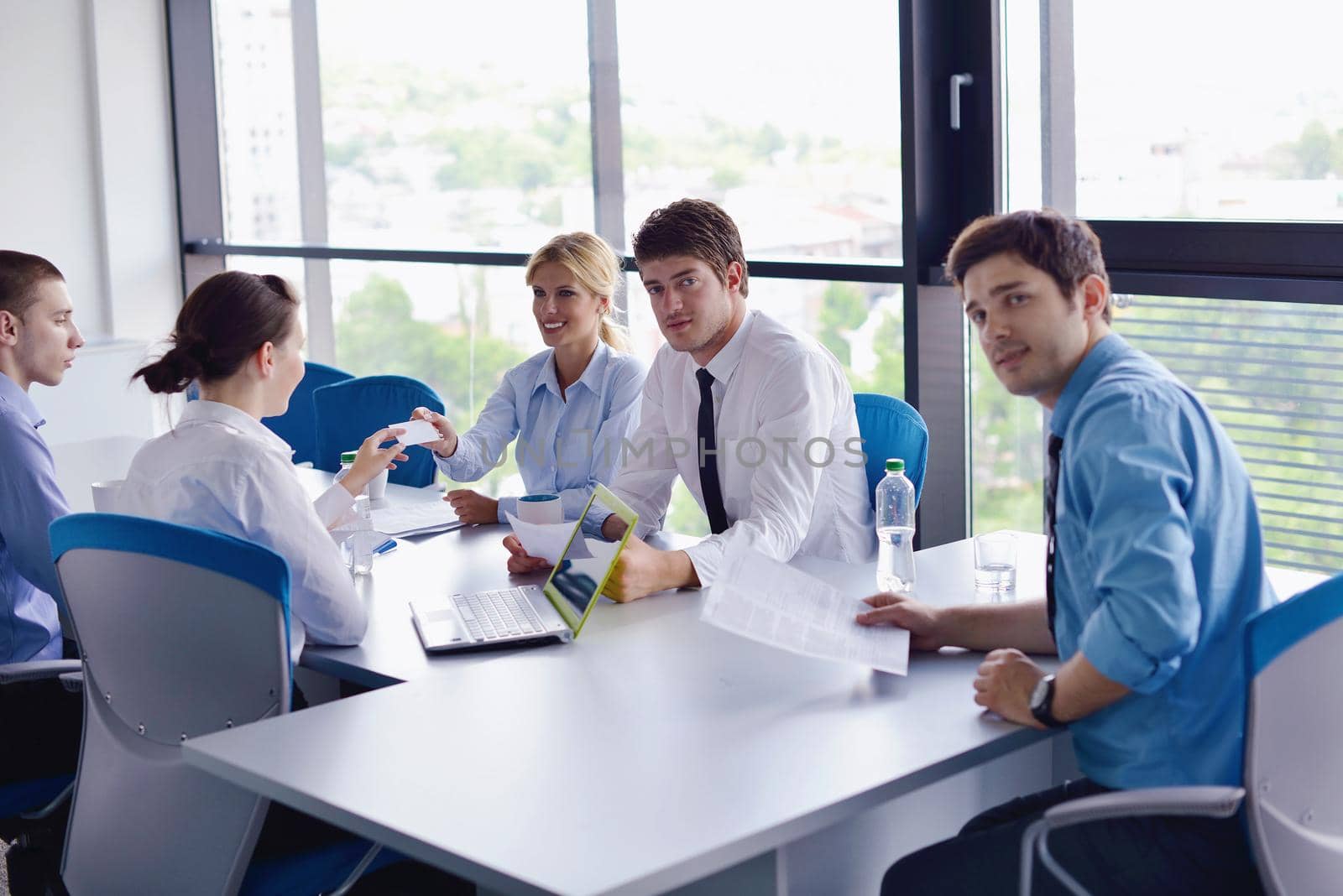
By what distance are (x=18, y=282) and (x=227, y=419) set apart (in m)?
0.90

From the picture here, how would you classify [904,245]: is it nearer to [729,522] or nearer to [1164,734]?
[729,522]

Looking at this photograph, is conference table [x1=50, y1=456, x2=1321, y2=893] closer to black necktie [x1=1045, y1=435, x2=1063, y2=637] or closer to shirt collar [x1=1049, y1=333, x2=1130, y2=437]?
black necktie [x1=1045, y1=435, x2=1063, y2=637]

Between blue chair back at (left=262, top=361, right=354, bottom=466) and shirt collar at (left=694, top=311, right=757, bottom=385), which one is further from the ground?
shirt collar at (left=694, top=311, right=757, bottom=385)

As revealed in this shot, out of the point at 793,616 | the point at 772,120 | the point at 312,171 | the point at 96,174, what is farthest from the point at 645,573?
the point at 96,174

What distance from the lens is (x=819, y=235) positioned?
4.00 meters

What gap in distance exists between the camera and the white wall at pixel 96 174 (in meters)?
5.73

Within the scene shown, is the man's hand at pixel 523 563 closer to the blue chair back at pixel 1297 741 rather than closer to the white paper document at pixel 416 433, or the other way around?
the white paper document at pixel 416 433

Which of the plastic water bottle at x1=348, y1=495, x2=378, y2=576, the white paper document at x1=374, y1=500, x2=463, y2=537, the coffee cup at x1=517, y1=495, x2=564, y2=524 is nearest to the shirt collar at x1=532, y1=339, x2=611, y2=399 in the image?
the white paper document at x1=374, y1=500, x2=463, y2=537

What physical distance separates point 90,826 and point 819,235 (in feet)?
8.67

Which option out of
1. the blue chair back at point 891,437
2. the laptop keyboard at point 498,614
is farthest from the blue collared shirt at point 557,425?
the laptop keyboard at point 498,614

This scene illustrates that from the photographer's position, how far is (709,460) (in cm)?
281

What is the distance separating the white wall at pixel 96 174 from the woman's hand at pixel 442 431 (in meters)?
2.89

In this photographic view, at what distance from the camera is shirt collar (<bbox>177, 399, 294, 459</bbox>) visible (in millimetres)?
2252

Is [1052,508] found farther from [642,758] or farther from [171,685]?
[171,685]
